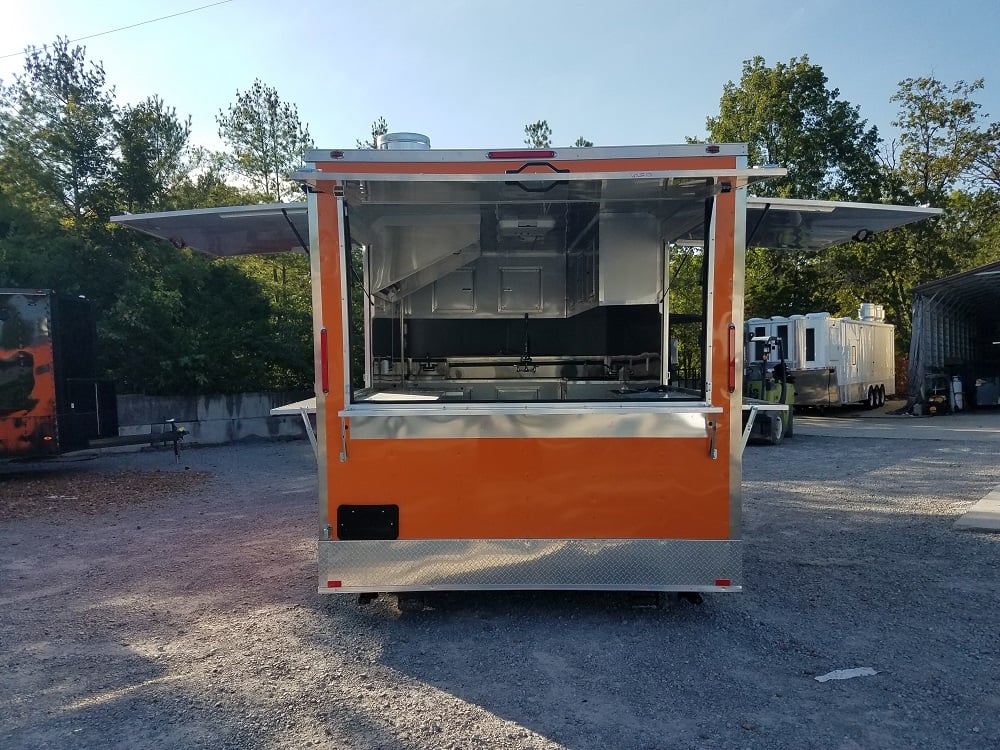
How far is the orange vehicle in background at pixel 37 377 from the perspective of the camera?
866 centimetres

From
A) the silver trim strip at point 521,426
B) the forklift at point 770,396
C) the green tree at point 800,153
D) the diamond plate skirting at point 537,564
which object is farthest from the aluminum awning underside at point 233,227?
the green tree at point 800,153

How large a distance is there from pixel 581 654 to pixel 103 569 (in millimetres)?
4006

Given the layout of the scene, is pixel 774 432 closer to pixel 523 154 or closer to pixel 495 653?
pixel 495 653

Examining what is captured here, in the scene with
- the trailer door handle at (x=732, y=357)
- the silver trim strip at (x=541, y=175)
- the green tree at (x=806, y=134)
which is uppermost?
the green tree at (x=806, y=134)

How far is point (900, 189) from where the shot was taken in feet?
79.8

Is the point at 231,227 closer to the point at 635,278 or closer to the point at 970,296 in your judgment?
the point at 635,278

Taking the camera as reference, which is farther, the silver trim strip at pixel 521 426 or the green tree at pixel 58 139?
the green tree at pixel 58 139

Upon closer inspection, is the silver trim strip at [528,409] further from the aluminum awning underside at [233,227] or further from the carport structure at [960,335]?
the carport structure at [960,335]

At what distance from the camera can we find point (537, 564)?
12.4 ft

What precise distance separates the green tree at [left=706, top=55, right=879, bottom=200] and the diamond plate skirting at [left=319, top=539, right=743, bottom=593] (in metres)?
22.2

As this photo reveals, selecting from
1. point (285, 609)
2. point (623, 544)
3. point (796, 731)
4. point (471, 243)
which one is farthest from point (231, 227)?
point (796, 731)

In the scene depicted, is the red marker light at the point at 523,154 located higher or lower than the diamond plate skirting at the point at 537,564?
higher

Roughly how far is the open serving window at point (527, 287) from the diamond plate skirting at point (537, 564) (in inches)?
33.1

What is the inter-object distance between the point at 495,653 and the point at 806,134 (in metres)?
25.7
